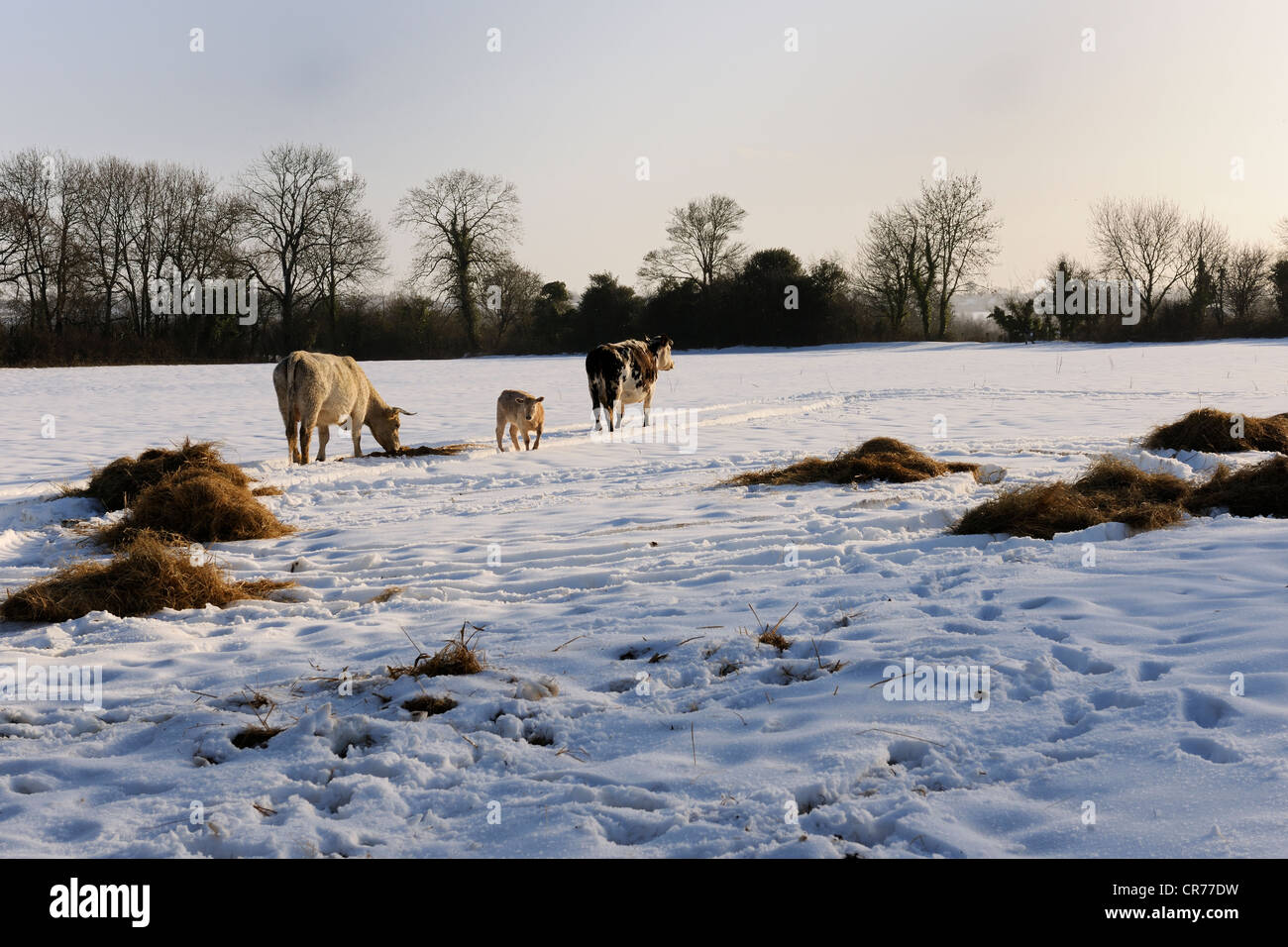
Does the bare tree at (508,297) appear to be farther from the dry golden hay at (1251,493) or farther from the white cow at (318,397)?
the dry golden hay at (1251,493)

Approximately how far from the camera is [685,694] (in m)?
4.02

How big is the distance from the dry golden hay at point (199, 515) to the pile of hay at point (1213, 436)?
9776 millimetres

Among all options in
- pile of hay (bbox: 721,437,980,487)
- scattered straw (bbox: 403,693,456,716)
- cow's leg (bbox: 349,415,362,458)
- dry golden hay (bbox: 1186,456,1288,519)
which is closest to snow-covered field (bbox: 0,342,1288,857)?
scattered straw (bbox: 403,693,456,716)

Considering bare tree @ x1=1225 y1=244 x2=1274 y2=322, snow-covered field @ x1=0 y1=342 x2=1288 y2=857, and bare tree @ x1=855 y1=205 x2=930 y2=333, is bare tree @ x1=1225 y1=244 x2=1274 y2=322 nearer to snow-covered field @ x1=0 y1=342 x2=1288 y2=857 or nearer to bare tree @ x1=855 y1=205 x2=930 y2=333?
bare tree @ x1=855 y1=205 x2=930 y2=333

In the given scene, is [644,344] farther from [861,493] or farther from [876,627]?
[876,627]

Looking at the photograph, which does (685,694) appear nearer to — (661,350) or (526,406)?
(526,406)

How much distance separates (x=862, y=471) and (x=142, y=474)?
728 cm

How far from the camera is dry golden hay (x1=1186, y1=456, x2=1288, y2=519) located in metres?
6.67

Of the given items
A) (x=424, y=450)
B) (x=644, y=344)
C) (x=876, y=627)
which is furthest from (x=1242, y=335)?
(x=876, y=627)

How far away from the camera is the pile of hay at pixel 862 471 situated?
9.52 m

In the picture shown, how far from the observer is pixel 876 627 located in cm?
467

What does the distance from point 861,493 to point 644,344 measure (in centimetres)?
995

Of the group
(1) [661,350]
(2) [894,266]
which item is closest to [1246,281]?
(2) [894,266]

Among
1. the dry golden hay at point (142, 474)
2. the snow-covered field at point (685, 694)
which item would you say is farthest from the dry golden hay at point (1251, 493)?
the dry golden hay at point (142, 474)
